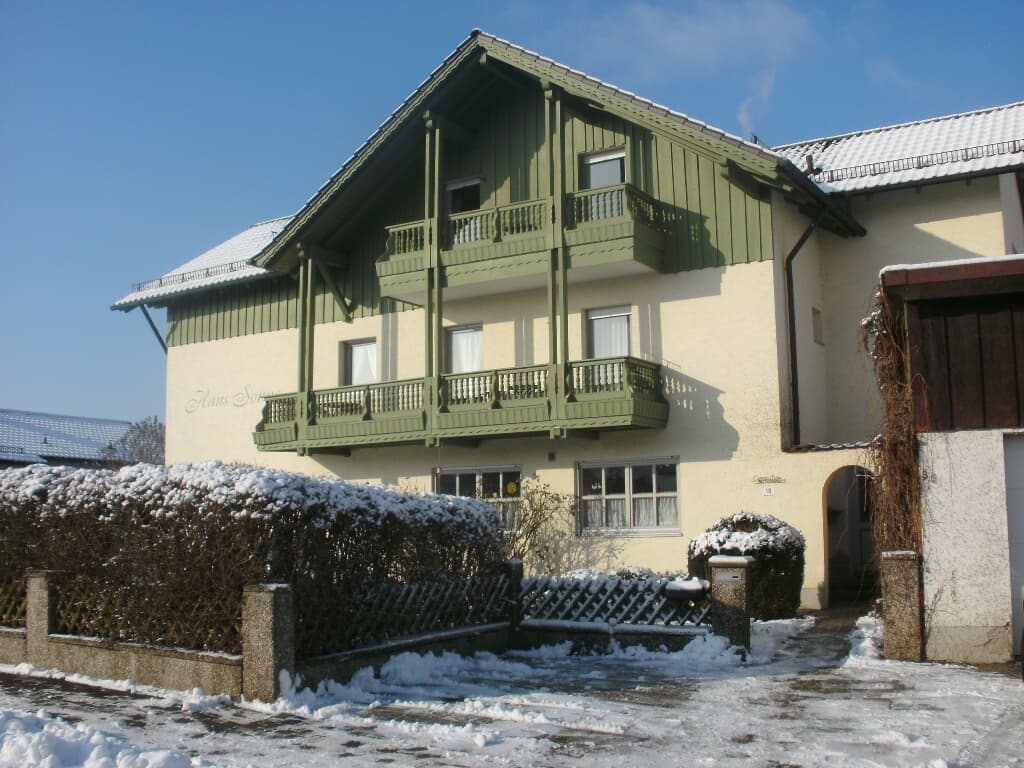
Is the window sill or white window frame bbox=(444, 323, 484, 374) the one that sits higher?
white window frame bbox=(444, 323, 484, 374)

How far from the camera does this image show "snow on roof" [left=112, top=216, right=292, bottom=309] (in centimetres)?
2742

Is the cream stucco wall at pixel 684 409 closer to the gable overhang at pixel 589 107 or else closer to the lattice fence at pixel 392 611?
the gable overhang at pixel 589 107

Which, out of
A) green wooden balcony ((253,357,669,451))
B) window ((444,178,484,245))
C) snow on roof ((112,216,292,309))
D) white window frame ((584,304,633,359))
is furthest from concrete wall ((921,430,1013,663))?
snow on roof ((112,216,292,309))

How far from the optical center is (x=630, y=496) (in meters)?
21.5

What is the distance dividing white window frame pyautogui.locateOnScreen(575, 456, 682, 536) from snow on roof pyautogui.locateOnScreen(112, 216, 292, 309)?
32.0ft

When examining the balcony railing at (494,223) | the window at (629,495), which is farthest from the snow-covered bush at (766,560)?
the balcony railing at (494,223)

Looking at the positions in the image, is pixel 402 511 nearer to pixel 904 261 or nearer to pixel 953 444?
pixel 953 444

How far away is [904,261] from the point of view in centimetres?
2134

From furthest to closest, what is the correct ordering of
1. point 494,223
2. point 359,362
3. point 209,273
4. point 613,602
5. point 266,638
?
point 209,273 → point 359,362 → point 494,223 → point 613,602 → point 266,638

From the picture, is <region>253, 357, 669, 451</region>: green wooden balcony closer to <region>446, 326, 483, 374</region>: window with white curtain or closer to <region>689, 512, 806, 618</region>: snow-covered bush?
<region>446, 326, 483, 374</region>: window with white curtain

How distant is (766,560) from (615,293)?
7216mm

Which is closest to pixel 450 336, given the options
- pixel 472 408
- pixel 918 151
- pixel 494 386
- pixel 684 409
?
pixel 472 408

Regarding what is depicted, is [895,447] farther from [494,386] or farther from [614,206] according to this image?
[494,386]

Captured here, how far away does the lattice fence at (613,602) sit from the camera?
43.8ft
